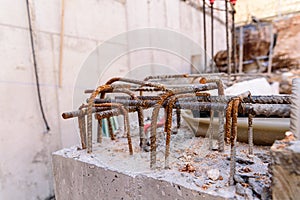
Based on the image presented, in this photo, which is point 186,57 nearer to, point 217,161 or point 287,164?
point 217,161

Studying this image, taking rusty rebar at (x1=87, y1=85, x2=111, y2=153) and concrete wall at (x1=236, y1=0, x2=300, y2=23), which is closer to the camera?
rusty rebar at (x1=87, y1=85, x2=111, y2=153)

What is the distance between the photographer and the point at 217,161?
79 centimetres

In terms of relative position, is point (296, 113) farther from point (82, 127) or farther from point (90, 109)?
point (82, 127)

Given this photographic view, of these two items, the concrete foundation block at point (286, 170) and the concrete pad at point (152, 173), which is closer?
the concrete foundation block at point (286, 170)

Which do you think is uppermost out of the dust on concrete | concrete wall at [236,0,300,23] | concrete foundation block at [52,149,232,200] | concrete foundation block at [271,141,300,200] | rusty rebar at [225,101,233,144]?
concrete wall at [236,0,300,23]

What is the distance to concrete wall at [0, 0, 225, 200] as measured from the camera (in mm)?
1387

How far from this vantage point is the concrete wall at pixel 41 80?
1387mm

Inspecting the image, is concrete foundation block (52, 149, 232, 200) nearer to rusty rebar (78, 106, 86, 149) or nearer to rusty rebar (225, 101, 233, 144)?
rusty rebar (78, 106, 86, 149)

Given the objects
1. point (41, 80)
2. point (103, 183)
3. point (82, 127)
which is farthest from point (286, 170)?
point (41, 80)

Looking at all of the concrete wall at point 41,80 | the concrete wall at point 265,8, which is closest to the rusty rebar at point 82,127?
the concrete wall at point 41,80

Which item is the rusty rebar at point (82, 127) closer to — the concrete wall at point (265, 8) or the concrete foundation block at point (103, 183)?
the concrete foundation block at point (103, 183)

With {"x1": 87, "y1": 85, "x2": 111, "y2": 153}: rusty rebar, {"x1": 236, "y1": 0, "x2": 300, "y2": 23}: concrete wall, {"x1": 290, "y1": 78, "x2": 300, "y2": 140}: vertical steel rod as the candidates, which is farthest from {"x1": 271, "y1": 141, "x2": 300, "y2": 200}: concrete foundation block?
{"x1": 236, "y1": 0, "x2": 300, "y2": 23}: concrete wall

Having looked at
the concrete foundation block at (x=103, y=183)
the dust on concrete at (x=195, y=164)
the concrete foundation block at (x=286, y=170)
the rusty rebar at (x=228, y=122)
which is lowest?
the concrete foundation block at (x=103, y=183)

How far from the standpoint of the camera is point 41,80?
1572 millimetres
